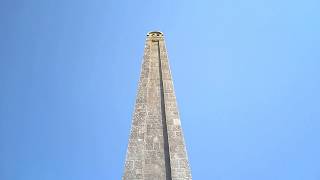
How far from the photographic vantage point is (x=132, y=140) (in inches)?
543

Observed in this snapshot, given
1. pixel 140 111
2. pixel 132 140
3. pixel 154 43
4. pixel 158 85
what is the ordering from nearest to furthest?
1. pixel 132 140
2. pixel 140 111
3. pixel 158 85
4. pixel 154 43

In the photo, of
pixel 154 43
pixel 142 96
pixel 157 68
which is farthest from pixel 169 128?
pixel 154 43

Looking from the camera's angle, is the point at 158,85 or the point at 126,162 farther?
the point at 158,85

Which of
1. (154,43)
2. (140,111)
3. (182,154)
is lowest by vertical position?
(182,154)

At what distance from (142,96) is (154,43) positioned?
3192mm

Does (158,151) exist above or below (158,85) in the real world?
below

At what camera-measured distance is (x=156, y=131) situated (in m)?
14.3

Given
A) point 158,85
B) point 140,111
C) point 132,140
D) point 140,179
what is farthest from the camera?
point 158,85

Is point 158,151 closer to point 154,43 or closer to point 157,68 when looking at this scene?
point 157,68

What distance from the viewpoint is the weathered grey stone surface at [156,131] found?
1317 centimetres

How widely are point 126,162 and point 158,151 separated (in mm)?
1369

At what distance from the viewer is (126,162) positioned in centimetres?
1319

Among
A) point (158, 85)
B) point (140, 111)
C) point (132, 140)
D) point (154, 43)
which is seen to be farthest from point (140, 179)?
point (154, 43)

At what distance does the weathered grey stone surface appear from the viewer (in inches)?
519
